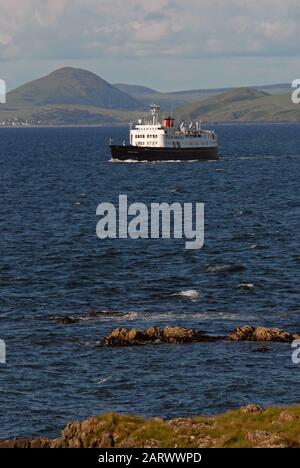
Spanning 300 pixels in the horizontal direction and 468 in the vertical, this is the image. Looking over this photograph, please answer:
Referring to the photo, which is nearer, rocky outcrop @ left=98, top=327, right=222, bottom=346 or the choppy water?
the choppy water

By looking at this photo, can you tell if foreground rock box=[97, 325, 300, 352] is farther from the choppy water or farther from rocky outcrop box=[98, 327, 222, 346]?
the choppy water

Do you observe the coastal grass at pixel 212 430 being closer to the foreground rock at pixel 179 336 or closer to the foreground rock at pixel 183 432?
the foreground rock at pixel 183 432

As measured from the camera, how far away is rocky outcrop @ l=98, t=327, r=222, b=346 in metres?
58.2

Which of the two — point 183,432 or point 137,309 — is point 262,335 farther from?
point 183,432

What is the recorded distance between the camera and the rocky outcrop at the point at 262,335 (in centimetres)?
5825

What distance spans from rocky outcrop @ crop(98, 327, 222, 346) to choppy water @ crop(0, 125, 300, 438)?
106cm

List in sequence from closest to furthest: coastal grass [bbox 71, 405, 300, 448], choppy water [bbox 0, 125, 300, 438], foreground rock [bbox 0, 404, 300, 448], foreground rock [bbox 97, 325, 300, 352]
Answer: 1. coastal grass [bbox 71, 405, 300, 448]
2. foreground rock [bbox 0, 404, 300, 448]
3. choppy water [bbox 0, 125, 300, 438]
4. foreground rock [bbox 97, 325, 300, 352]

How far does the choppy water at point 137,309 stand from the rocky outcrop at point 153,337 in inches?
41.6

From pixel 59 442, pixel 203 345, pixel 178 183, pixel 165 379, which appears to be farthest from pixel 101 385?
pixel 178 183

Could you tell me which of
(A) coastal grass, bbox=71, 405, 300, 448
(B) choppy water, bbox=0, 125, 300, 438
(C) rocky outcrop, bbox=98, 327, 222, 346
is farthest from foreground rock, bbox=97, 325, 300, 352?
(A) coastal grass, bbox=71, 405, 300, 448

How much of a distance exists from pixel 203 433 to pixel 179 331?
22.3m

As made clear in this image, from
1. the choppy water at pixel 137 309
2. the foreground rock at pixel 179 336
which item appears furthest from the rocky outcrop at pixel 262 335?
the choppy water at pixel 137 309

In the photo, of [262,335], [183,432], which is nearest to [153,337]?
[262,335]

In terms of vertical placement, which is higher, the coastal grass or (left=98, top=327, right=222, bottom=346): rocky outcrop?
the coastal grass
